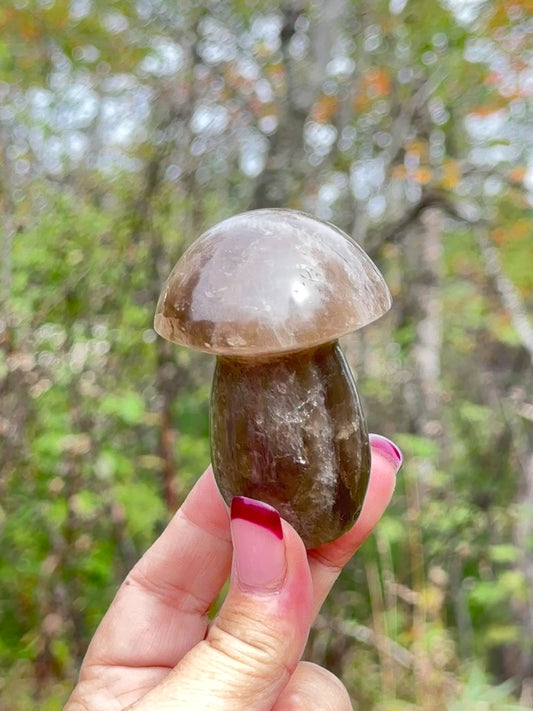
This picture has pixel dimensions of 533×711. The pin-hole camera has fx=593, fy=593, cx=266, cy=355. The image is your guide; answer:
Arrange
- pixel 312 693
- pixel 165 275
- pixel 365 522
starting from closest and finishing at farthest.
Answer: pixel 312 693 → pixel 365 522 → pixel 165 275

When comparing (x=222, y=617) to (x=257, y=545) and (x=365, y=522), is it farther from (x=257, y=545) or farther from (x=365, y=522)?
(x=365, y=522)

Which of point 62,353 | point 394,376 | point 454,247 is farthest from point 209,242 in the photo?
point 454,247

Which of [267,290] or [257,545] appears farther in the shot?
[257,545]

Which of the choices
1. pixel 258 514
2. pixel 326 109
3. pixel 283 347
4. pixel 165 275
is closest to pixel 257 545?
pixel 258 514

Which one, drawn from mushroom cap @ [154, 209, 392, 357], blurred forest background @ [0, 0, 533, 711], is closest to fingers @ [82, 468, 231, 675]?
mushroom cap @ [154, 209, 392, 357]

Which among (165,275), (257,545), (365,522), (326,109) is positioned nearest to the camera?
(257,545)

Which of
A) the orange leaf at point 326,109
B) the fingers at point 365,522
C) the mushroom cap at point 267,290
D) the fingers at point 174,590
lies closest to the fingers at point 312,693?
the fingers at point 365,522
